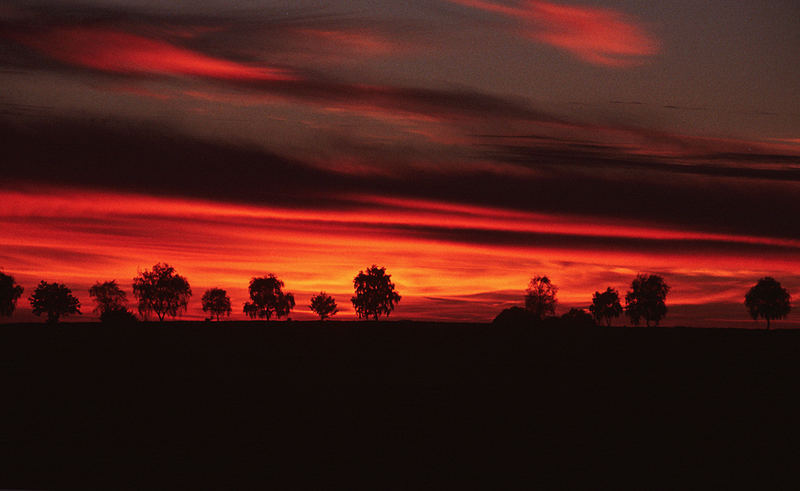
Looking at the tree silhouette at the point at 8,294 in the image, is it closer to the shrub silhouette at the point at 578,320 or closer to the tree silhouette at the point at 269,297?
the tree silhouette at the point at 269,297

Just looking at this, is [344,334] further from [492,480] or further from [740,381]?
[492,480]

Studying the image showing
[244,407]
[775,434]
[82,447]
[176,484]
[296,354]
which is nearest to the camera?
[176,484]

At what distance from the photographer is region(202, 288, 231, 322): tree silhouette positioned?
504ft

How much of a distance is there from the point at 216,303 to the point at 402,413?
4789 inches

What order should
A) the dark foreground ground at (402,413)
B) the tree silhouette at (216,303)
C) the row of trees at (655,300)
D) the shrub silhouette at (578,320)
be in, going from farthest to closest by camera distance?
the tree silhouette at (216,303)
the row of trees at (655,300)
the shrub silhouette at (578,320)
the dark foreground ground at (402,413)

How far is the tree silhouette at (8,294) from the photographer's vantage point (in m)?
124

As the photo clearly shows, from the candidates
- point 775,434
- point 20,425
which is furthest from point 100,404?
point 775,434

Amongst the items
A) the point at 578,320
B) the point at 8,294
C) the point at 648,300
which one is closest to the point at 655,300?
the point at 648,300

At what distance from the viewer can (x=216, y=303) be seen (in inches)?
6053

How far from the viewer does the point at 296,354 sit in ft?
190

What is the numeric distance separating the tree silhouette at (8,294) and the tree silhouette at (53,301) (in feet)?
13.5

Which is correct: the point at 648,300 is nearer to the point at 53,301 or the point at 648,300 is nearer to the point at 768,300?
the point at 768,300

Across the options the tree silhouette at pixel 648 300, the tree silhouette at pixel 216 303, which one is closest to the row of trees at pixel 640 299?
the tree silhouette at pixel 648 300

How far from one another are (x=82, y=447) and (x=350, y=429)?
10.6 m
